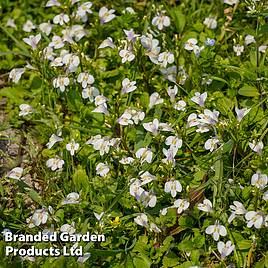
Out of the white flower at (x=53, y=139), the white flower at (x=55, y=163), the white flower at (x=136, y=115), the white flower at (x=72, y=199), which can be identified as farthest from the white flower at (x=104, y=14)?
the white flower at (x=72, y=199)

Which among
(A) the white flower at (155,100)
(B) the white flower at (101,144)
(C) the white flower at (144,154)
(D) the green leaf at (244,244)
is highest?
(A) the white flower at (155,100)

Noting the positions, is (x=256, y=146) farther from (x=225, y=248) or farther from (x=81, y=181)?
(x=81, y=181)

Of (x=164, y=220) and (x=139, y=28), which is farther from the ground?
(x=139, y=28)

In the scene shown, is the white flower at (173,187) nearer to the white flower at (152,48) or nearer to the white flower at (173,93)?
the white flower at (173,93)

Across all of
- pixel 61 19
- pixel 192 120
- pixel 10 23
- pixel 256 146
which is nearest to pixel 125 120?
pixel 192 120

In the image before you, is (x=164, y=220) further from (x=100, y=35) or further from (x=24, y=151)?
(x=100, y=35)

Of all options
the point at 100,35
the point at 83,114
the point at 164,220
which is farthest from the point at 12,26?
the point at 164,220

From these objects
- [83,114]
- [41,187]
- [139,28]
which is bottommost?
[41,187]
